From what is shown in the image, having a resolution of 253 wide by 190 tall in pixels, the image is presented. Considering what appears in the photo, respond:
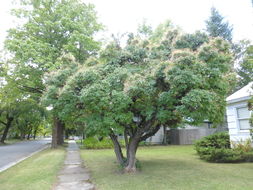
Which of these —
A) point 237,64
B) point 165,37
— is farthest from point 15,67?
point 237,64

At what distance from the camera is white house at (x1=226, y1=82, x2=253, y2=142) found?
394 inches

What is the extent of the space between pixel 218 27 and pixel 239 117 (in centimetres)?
1692

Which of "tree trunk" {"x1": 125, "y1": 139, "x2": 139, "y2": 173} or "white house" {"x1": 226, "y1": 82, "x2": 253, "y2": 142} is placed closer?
"tree trunk" {"x1": 125, "y1": 139, "x2": 139, "y2": 173}

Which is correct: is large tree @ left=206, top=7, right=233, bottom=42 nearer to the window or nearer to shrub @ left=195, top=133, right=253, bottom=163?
the window

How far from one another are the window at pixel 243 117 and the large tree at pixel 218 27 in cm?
1579

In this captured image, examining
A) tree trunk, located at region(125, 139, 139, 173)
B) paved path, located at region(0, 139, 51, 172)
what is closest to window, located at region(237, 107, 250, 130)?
tree trunk, located at region(125, 139, 139, 173)

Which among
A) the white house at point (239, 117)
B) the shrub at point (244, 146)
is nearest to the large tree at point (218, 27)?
the white house at point (239, 117)

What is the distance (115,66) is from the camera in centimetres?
745

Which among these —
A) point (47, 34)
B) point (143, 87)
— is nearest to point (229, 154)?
point (143, 87)

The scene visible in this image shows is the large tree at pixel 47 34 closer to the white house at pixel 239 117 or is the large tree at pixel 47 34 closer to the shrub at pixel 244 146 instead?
the white house at pixel 239 117

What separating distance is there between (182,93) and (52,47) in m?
13.7

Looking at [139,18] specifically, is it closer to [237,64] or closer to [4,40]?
[237,64]

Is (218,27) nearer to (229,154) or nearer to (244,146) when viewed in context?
(244,146)

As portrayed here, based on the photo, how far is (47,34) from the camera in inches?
690
